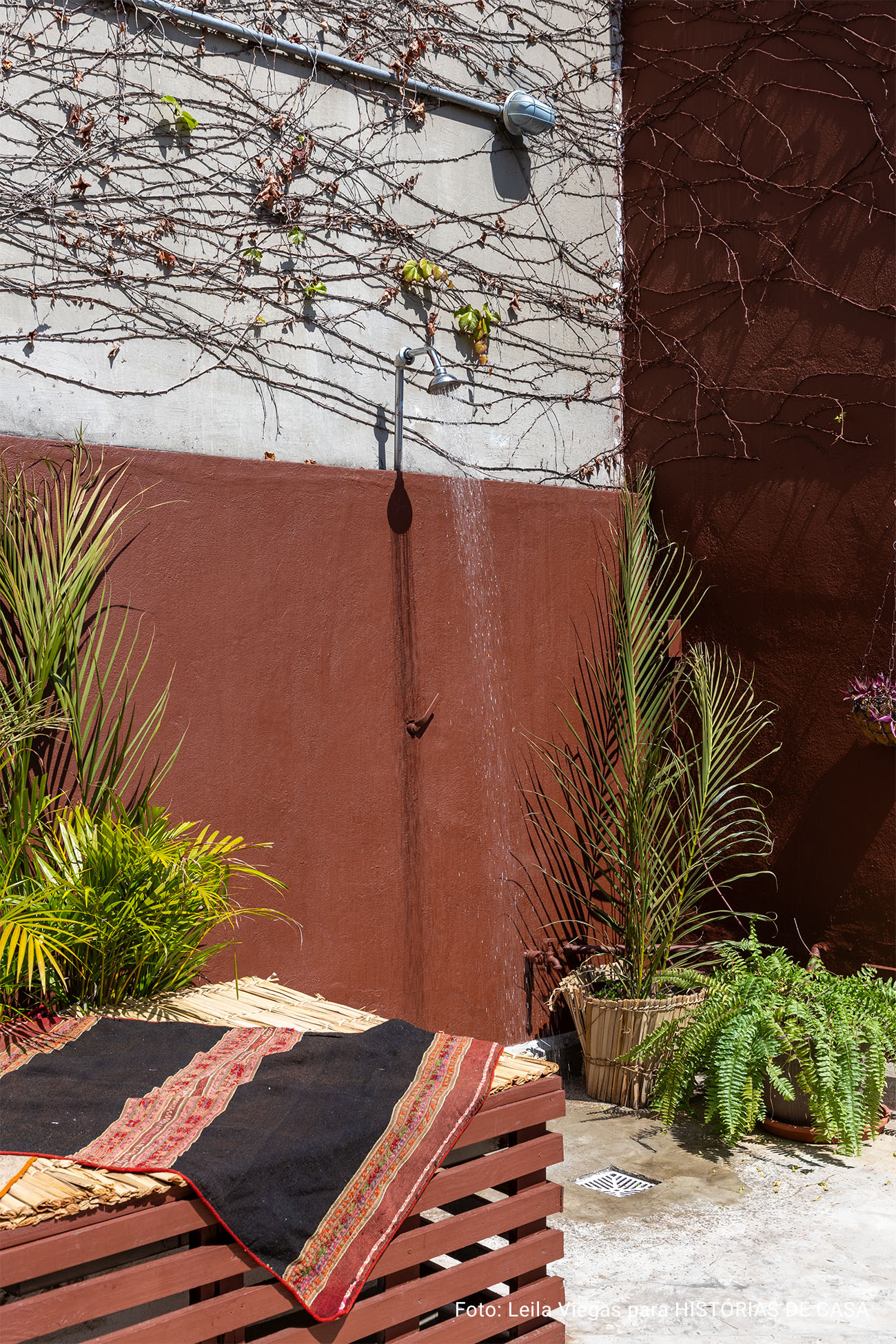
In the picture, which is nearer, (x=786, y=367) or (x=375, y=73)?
(x=375, y=73)

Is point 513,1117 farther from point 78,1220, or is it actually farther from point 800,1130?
point 800,1130

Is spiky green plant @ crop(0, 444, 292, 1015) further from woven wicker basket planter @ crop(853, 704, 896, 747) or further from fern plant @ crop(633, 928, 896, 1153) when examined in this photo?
woven wicker basket planter @ crop(853, 704, 896, 747)

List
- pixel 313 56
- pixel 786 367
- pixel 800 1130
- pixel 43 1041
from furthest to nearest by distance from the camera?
pixel 786 367 < pixel 313 56 < pixel 800 1130 < pixel 43 1041

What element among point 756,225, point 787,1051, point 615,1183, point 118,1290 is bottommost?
point 615,1183

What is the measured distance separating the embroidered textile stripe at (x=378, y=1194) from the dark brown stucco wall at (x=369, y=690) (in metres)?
1.37

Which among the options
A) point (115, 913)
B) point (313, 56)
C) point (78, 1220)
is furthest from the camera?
point (313, 56)

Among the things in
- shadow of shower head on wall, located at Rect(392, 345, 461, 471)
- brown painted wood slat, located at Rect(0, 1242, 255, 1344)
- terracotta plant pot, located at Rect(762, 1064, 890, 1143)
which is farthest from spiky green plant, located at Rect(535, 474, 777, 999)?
brown painted wood slat, located at Rect(0, 1242, 255, 1344)

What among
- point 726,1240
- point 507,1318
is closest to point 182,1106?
point 507,1318

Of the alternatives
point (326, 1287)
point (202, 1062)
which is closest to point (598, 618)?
point (202, 1062)

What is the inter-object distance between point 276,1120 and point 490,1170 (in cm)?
44

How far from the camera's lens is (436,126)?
4199 millimetres

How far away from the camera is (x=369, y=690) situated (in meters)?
3.83

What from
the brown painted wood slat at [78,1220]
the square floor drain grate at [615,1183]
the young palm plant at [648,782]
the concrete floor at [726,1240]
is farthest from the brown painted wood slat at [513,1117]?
the young palm plant at [648,782]

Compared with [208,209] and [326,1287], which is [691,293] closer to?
[208,209]
